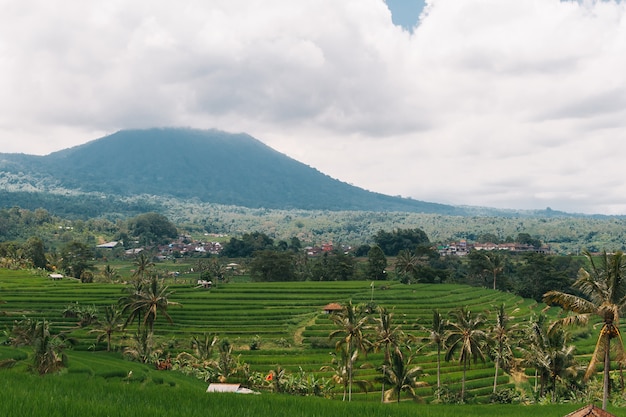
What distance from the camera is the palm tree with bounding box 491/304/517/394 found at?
43656 millimetres

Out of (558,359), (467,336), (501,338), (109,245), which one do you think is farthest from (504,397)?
(109,245)

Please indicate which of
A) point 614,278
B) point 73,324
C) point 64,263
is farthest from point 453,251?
point 614,278

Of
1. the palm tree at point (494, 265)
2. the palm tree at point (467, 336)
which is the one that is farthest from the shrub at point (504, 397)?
the palm tree at point (494, 265)

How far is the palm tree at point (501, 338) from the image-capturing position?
143 ft

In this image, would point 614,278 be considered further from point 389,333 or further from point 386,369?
point 389,333

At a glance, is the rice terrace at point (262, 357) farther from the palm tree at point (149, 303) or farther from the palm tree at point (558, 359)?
the palm tree at point (149, 303)

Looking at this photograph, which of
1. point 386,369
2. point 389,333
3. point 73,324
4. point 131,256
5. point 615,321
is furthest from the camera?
point 131,256

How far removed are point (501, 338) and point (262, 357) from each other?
25.1 meters

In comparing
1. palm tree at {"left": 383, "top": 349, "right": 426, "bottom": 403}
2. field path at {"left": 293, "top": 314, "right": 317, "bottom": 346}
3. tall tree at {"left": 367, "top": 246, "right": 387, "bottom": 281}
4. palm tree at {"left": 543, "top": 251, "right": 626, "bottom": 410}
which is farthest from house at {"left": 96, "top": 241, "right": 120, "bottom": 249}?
palm tree at {"left": 543, "top": 251, "right": 626, "bottom": 410}

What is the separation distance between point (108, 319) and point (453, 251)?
14805 cm

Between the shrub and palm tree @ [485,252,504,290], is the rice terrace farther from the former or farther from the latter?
palm tree @ [485,252,504,290]

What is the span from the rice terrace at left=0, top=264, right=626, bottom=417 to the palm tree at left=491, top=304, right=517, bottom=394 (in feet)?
3.33

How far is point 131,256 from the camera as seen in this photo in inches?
6383

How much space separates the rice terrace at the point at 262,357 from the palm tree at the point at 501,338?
3.33 ft
